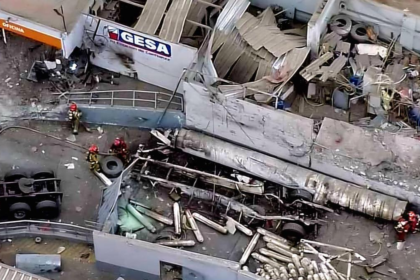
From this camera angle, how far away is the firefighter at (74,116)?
4666 cm

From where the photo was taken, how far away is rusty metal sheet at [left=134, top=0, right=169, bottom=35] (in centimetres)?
4622

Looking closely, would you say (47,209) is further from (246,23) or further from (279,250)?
(246,23)

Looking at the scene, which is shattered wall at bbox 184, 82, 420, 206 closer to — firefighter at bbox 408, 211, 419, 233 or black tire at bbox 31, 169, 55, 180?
firefighter at bbox 408, 211, 419, 233

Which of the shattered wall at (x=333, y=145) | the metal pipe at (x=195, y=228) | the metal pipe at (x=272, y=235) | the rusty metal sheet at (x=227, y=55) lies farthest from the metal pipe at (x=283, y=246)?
the rusty metal sheet at (x=227, y=55)

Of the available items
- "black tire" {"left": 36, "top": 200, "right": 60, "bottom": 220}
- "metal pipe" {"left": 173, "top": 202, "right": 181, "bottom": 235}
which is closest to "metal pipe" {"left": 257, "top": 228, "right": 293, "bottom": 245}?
"metal pipe" {"left": 173, "top": 202, "right": 181, "bottom": 235}

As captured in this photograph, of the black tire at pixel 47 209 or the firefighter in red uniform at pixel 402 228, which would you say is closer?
the firefighter in red uniform at pixel 402 228

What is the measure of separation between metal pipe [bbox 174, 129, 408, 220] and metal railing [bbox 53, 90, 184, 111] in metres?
1.72

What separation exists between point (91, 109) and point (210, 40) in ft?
18.9

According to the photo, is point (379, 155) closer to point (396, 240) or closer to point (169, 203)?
point (396, 240)

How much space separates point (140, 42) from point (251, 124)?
18.8ft

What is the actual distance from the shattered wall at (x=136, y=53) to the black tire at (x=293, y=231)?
25.1 ft

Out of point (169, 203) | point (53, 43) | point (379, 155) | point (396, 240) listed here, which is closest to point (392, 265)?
point (396, 240)

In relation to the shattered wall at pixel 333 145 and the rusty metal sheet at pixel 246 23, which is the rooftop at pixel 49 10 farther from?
the rusty metal sheet at pixel 246 23

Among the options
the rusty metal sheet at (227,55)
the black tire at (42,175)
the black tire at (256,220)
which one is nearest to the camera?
the black tire at (256,220)
